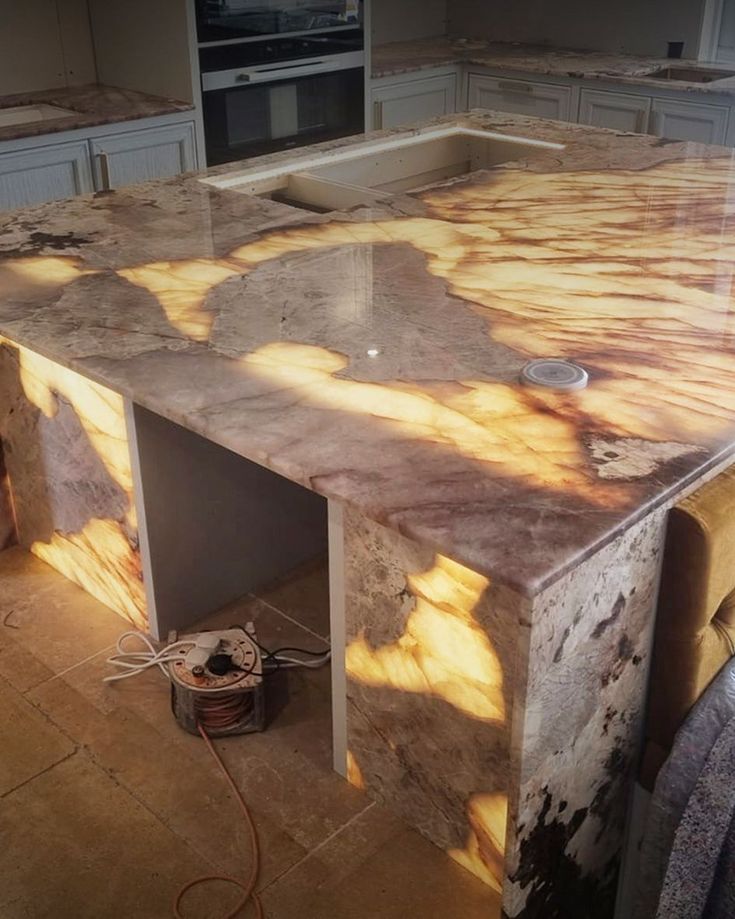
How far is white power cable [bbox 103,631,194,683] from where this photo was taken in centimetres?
206

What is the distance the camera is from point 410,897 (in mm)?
1603

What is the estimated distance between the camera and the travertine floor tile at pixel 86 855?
5.21 feet

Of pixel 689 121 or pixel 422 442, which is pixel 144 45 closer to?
pixel 689 121

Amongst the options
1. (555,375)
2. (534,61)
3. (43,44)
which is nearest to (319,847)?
(555,375)

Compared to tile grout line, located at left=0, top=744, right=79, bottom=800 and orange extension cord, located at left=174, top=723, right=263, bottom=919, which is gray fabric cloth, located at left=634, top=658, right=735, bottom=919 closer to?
orange extension cord, located at left=174, top=723, right=263, bottom=919

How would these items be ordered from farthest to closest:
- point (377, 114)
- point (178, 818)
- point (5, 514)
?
point (377, 114) < point (5, 514) < point (178, 818)

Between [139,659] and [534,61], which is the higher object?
[534,61]

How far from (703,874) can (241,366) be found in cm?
102

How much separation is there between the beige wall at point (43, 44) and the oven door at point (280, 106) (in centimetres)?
69

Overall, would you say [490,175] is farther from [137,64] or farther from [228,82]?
[137,64]

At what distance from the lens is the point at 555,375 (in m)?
1.65

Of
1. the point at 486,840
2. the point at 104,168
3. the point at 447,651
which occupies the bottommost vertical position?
the point at 486,840

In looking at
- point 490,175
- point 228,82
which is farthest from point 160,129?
point 490,175

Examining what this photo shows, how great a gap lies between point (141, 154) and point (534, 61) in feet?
6.64
